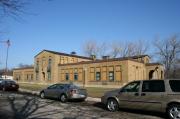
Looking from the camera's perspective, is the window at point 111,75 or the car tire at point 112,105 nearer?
the car tire at point 112,105

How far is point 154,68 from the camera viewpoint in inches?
2218

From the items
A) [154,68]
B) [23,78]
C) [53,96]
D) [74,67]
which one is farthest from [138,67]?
[23,78]

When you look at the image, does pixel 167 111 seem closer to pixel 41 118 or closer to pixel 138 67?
pixel 41 118

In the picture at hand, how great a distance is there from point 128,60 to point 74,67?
14761 millimetres

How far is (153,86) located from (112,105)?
117 inches

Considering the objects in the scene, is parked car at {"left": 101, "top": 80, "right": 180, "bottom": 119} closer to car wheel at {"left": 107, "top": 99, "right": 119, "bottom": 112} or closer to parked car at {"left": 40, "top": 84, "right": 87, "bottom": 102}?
car wheel at {"left": 107, "top": 99, "right": 119, "bottom": 112}

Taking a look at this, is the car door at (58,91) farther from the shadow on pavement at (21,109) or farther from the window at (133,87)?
the window at (133,87)

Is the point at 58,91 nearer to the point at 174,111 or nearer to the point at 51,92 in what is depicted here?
the point at 51,92

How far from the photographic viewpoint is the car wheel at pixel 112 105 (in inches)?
614

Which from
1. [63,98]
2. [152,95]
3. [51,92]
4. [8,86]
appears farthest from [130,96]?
Answer: [8,86]

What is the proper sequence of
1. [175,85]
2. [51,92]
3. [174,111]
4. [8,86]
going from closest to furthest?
[174,111]
[175,85]
[51,92]
[8,86]

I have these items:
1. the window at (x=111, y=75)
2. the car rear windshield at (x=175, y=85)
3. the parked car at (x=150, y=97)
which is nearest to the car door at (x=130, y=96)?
the parked car at (x=150, y=97)

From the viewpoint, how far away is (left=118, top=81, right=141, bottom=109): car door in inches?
569

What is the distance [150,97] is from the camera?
13672 millimetres
